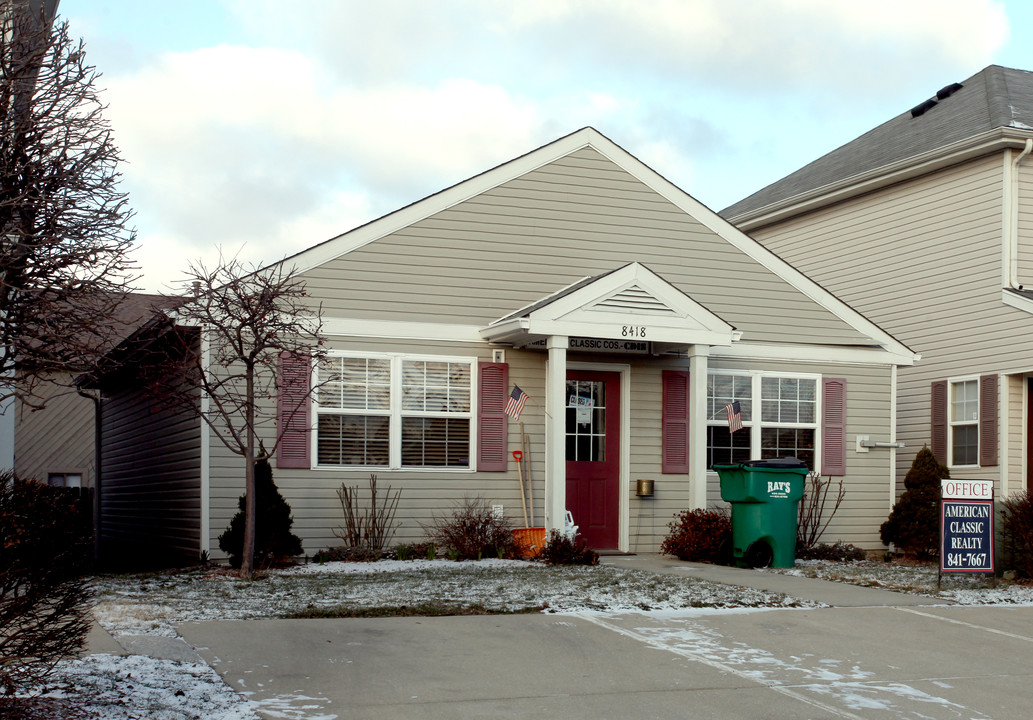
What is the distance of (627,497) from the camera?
14.4 m

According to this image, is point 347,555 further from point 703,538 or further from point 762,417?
point 762,417

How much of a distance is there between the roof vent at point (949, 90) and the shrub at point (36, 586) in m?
18.9

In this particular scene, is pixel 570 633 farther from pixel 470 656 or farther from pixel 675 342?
pixel 675 342

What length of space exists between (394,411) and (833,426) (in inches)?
241

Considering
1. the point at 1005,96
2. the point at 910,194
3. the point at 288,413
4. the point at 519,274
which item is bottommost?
the point at 288,413

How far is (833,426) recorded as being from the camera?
1540 cm

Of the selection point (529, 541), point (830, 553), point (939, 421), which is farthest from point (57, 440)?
point (939, 421)

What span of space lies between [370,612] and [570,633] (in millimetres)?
1582

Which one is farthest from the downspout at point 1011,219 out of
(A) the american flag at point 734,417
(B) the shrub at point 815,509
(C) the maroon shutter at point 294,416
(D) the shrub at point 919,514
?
(C) the maroon shutter at point 294,416

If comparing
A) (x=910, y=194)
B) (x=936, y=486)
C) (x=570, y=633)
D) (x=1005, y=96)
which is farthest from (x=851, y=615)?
(x=1005, y=96)

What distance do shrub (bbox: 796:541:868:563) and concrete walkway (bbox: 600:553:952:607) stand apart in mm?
1946

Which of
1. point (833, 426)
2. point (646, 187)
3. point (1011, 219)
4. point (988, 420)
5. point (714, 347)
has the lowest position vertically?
point (833, 426)

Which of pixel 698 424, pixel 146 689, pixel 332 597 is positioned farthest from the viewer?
pixel 698 424

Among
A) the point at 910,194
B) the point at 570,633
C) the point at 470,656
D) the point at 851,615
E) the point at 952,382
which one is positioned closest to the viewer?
the point at 470,656
